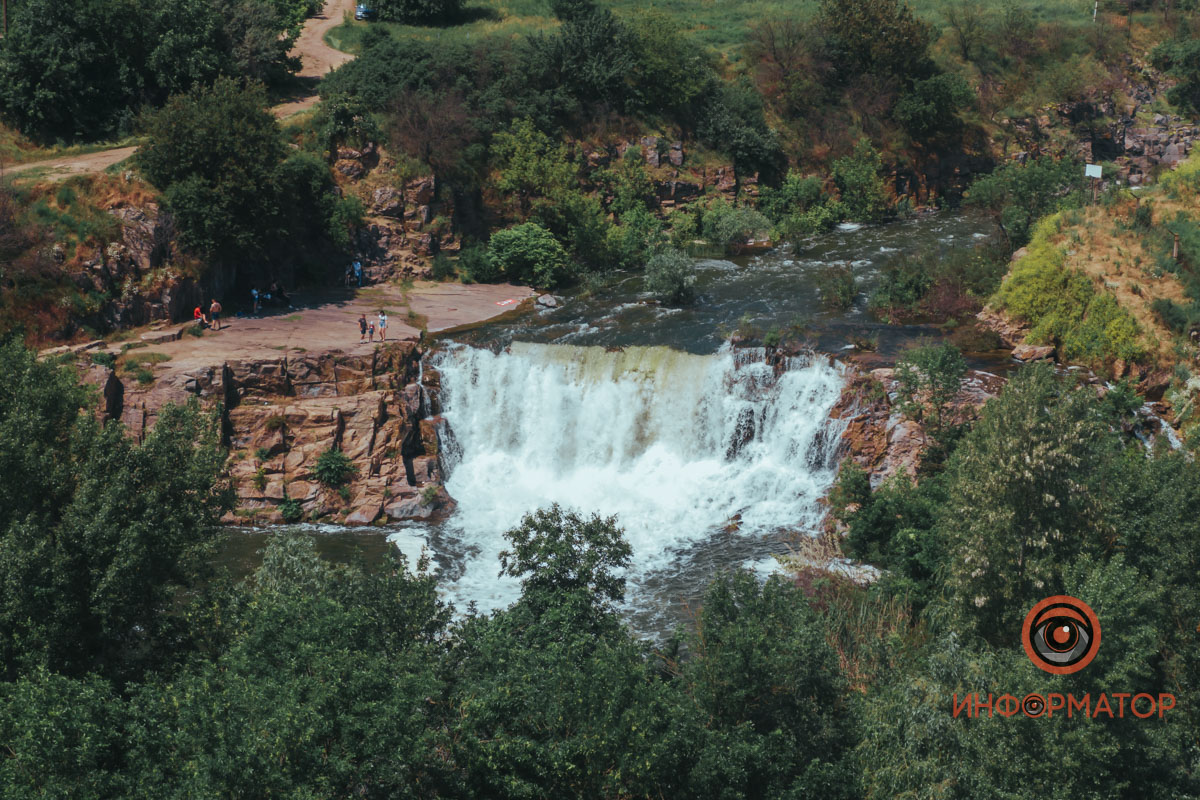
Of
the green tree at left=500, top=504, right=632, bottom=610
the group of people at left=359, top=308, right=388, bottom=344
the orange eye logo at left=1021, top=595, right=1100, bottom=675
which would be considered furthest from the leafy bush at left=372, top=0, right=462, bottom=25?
the orange eye logo at left=1021, top=595, right=1100, bottom=675

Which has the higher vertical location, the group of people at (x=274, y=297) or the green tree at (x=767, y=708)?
the group of people at (x=274, y=297)

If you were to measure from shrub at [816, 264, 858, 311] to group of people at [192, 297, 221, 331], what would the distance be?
21404mm

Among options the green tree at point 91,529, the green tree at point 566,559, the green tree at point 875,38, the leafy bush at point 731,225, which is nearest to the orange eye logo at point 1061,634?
the green tree at point 566,559

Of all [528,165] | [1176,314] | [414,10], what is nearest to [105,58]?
[528,165]

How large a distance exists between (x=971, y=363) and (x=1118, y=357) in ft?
13.5

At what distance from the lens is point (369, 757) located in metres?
15.5

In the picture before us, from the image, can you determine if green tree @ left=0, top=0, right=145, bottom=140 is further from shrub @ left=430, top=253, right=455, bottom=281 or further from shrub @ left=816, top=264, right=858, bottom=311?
shrub @ left=816, top=264, right=858, bottom=311

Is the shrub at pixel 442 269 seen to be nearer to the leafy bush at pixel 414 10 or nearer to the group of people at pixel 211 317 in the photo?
the group of people at pixel 211 317

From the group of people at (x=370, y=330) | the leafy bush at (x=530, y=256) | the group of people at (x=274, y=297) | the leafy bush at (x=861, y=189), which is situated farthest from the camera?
the leafy bush at (x=861, y=189)

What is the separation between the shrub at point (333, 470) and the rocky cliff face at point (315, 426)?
0.54ft

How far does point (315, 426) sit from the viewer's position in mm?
33312

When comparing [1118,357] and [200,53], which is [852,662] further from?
[200,53]

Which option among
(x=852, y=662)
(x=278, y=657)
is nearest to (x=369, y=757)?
(x=278, y=657)

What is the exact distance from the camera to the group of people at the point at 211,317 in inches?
1447
